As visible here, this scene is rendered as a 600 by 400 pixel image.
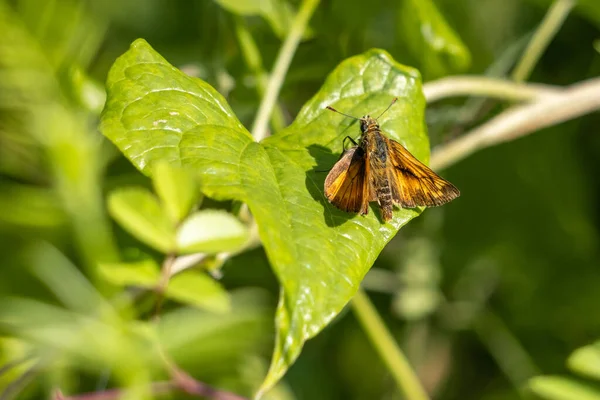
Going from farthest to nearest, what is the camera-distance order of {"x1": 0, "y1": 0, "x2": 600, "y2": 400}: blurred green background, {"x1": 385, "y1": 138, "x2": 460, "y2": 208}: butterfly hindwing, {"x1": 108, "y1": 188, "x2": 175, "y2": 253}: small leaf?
{"x1": 0, "y1": 0, "x2": 600, "y2": 400}: blurred green background
{"x1": 385, "y1": 138, "x2": 460, "y2": 208}: butterfly hindwing
{"x1": 108, "y1": 188, "x2": 175, "y2": 253}: small leaf

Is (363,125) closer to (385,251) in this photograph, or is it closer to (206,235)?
(206,235)

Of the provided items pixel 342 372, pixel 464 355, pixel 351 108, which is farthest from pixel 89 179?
pixel 464 355

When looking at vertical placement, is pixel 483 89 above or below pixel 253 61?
above

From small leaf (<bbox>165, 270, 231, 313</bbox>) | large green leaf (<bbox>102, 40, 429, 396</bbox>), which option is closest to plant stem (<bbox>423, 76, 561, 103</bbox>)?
large green leaf (<bbox>102, 40, 429, 396</bbox>)

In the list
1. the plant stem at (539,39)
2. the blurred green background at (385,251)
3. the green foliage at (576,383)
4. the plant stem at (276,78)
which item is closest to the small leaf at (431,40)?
the blurred green background at (385,251)

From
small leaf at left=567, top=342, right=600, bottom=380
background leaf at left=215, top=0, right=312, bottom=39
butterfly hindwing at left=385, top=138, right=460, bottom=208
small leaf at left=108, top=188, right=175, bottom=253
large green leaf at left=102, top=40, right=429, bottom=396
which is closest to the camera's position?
large green leaf at left=102, top=40, right=429, bottom=396

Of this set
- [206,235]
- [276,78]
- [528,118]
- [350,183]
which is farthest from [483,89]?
[206,235]

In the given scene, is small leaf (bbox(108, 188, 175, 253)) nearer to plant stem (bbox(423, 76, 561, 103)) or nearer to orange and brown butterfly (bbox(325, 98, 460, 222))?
orange and brown butterfly (bbox(325, 98, 460, 222))
